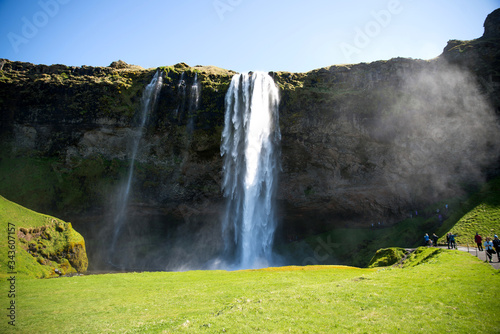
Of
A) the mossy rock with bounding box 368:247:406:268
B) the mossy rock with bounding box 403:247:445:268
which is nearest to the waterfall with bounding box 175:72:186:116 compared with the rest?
the mossy rock with bounding box 368:247:406:268

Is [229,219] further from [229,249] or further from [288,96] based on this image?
[288,96]

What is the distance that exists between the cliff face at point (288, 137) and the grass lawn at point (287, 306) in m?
27.0

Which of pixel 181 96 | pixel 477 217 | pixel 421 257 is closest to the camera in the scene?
pixel 421 257

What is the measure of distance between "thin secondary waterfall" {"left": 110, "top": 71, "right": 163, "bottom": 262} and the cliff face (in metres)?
0.92

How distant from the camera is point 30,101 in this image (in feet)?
156

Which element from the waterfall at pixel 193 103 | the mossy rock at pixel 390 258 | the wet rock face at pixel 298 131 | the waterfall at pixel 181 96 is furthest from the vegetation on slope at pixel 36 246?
the mossy rock at pixel 390 258

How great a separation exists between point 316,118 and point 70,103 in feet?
128

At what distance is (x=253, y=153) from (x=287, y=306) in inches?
1325

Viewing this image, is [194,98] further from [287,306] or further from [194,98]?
[287,306]

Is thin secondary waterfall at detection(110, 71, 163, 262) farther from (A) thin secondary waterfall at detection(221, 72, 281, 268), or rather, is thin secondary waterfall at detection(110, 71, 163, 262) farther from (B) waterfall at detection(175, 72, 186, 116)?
(A) thin secondary waterfall at detection(221, 72, 281, 268)

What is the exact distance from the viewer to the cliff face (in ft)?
134

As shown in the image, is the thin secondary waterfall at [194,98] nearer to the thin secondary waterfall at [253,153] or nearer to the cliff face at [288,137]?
the cliff face at [288,137]

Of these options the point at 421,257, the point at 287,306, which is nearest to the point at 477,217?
the point at 421,257

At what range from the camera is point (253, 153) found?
1731 inches
